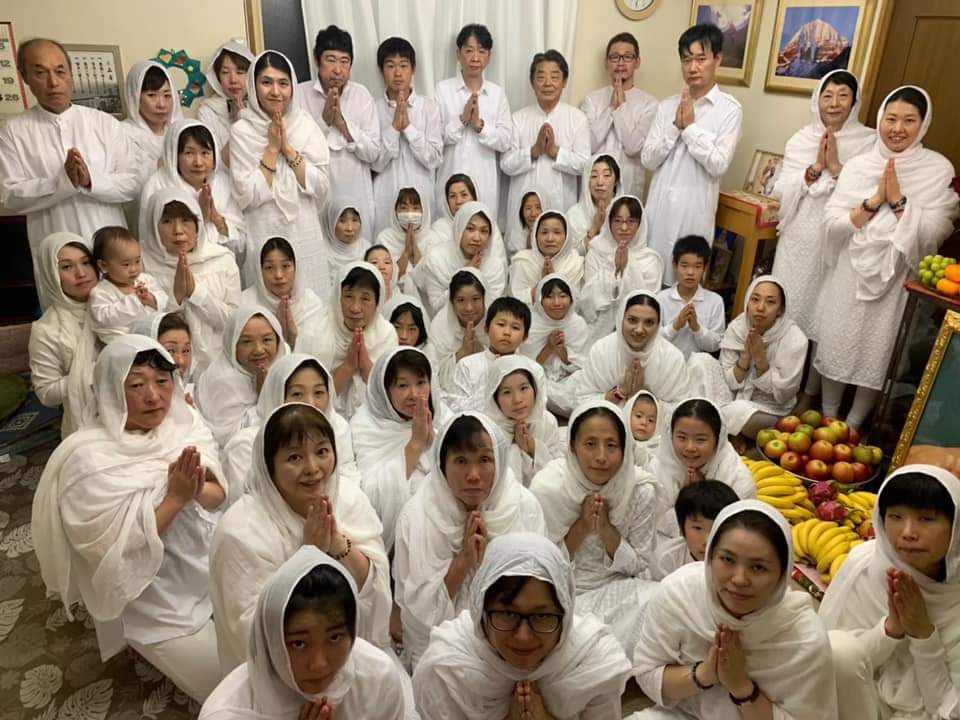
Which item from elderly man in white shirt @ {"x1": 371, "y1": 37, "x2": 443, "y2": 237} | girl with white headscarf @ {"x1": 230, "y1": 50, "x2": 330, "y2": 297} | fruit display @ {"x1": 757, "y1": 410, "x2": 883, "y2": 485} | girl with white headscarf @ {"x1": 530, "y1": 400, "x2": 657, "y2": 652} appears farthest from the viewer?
elderly man in white shirt @ {"x1": 371, "y1": 37, "x2": 443, "y2": 237}

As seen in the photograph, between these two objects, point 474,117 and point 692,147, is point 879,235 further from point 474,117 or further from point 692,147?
point 474,117

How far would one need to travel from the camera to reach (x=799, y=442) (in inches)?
153

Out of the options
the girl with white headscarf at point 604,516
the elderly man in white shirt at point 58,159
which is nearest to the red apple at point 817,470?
the girl with white headscarf at point 604,516

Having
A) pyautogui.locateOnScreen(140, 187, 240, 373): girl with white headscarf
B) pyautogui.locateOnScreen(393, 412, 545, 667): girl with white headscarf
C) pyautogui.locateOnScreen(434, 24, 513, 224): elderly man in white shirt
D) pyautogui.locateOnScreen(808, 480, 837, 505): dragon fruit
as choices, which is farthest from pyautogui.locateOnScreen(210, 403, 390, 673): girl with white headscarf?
pyautogui.locateOnScreen(434, 24, 513, 224): elderly man in white shirt

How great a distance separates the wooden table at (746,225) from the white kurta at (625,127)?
0.80 meters

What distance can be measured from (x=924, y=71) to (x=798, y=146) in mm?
895

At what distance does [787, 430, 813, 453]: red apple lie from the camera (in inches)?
153

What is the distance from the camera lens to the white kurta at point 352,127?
5.29m

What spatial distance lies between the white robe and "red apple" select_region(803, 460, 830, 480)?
10.8 ft

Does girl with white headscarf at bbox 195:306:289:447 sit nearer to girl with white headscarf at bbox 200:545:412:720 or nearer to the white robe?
girl with white headscarf at bbox 200:545:412:720

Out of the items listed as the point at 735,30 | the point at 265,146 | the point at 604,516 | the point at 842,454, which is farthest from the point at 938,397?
the point at 265,146

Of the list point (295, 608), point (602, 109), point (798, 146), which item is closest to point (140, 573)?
point (295, 608)

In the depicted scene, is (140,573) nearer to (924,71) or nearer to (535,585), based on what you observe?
(535,585)

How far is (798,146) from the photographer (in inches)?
191
